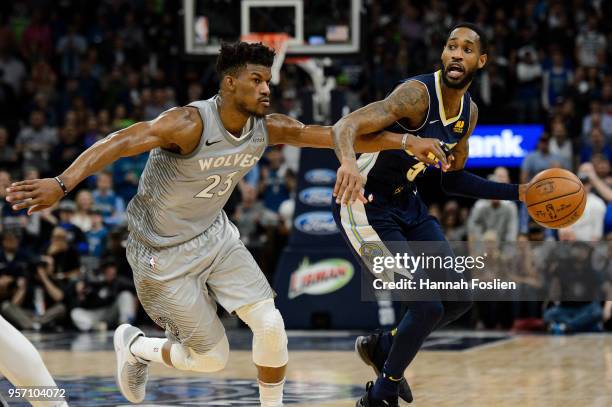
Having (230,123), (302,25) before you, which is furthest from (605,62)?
(230,123)

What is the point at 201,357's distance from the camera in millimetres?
5715

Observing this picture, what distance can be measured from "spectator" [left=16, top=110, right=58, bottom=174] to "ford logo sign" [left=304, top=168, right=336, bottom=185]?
429 cm

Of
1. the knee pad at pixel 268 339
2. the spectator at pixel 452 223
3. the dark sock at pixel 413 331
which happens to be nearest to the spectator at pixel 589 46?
the spectator at pixel 452 223

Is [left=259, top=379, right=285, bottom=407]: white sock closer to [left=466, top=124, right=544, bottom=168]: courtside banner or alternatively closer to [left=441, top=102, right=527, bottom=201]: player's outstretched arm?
[left=441, top=102, right=527, bottom=201]: player's outstretched arm

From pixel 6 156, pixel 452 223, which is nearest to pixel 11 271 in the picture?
pixel 6 156

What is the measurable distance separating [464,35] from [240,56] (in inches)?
53.0

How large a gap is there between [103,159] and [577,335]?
274 inches

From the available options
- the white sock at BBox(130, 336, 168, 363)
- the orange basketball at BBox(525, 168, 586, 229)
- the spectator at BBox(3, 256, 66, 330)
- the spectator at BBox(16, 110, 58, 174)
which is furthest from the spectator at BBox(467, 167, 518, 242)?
the white sock at BBox(130, 336, 168, 363)

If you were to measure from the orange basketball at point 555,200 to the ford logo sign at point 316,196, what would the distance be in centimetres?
555

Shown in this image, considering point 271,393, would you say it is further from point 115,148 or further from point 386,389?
point 115,148

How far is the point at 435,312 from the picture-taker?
5930mm

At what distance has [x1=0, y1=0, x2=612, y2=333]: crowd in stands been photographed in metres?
12.0

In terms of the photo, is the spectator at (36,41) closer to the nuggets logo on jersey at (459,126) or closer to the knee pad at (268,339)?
the nuggets logo on jersey at (459,126)

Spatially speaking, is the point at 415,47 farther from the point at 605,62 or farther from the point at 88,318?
the point at 88,318
